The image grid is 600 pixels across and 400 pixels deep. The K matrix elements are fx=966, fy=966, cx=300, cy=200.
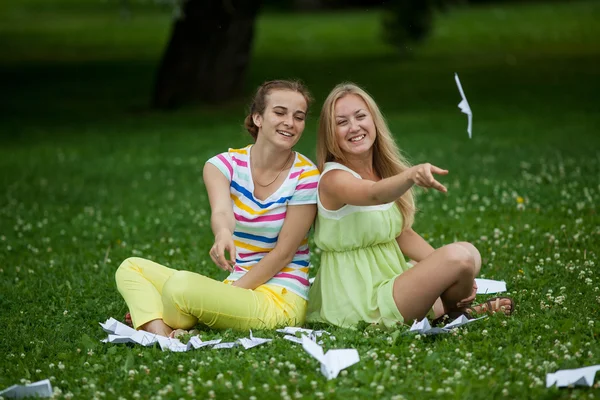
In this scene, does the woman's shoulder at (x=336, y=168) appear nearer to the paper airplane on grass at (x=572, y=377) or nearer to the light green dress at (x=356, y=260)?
the light green dress at (x=356, y=260)

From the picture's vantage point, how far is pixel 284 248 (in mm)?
6262

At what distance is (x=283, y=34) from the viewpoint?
3566cm

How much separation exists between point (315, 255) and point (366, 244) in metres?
2.63

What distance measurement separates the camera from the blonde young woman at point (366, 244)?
5945mm

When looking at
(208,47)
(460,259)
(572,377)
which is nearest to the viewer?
(572,377)

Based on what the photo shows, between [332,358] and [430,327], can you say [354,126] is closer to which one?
[430,327]

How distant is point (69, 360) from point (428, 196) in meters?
6.16

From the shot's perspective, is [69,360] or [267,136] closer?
[69,360]

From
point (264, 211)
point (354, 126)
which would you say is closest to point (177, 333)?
point (264, 211)

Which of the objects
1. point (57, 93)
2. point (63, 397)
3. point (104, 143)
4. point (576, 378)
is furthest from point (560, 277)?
point (57, 93)

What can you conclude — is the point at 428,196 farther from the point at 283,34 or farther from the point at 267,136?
the point at 283,34

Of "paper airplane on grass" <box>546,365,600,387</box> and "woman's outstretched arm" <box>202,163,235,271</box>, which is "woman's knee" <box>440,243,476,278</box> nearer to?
"paper airplane on grass" <box>546,365,600,387</box>

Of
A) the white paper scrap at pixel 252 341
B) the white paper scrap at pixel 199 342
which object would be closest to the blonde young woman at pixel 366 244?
the white paper scrap at pixel 252 341

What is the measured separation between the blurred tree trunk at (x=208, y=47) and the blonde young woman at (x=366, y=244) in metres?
14.1
